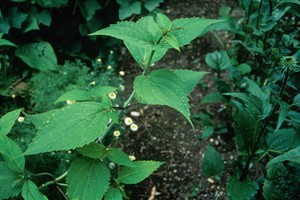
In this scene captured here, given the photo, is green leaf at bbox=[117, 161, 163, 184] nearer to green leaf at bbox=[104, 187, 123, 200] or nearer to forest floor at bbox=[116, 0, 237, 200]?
green leaf at bbox=[104, 187, 123, 200]

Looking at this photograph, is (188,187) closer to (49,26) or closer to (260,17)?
(260,17)

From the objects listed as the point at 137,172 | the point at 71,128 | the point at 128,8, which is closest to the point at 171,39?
the point at 71,128

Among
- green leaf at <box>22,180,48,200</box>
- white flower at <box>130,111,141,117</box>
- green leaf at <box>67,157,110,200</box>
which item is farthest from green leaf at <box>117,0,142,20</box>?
green leaf at <box>22,180,48,200</box>

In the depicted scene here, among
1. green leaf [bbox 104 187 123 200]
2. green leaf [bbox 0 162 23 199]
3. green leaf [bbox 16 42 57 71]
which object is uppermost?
green leaf [bbox 0 162 23 199]

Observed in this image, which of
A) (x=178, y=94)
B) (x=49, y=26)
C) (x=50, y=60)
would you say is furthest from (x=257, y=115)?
(x=49, y=26)

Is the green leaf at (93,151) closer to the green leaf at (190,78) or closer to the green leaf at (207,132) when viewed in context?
the green leaf at (190,78)

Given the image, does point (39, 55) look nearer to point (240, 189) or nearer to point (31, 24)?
point (31, 24)
